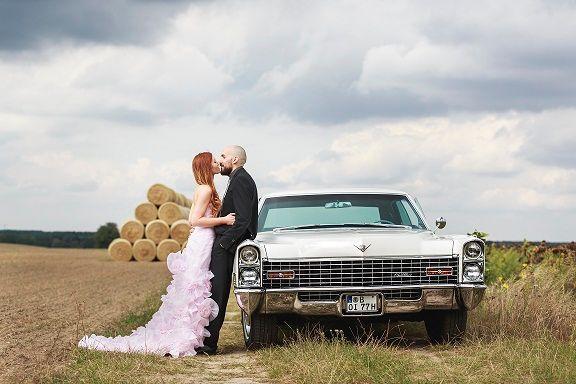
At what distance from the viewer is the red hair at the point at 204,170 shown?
1005 cm

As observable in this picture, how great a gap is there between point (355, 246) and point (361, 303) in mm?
549

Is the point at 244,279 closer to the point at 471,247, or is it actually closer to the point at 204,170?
the point at 204,170

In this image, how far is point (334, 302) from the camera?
30.3ft

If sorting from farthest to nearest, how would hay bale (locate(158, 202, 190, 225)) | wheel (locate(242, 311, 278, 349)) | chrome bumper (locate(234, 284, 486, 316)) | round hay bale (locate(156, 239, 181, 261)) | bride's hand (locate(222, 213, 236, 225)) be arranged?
hay bale (locate(158, 202, 190, 225)), round hay bale (locate(156, 239, 181, 261)), bride's hand (locate(222, 213, 236, 225)), wheel (locate(242, 311, 278, 349)), chrome bumper (locate(234, 284, 486, 316))

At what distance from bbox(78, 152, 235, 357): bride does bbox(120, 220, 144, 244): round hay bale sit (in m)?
23.4

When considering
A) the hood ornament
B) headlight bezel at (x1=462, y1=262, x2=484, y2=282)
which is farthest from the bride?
headlight bezel at (x1=462, y1=262, x2=484, y2=282)

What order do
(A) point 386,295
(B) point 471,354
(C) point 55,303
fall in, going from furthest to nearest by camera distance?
(C) point 55,303 → (A) point 386,295 → (B) point 471,354

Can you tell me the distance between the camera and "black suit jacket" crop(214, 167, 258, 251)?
32.1 ft

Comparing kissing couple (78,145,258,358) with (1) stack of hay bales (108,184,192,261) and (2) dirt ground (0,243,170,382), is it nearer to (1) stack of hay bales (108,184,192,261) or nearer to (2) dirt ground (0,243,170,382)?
(2) dirt ground (0,243,170,382)

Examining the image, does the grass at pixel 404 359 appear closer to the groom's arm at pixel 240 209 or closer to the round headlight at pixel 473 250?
the round headlight at pixel 473 250

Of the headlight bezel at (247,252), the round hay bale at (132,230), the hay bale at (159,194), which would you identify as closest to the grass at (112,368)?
the headlight bezel at (247,252)

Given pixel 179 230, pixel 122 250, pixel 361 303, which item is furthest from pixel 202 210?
pixel 122 250

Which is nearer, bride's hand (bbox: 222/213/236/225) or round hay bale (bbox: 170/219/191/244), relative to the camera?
bride's hand (bbox: 222/213/236/225)

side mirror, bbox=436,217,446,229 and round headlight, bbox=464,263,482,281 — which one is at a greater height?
side mirror, bbox=436,217,446,229
